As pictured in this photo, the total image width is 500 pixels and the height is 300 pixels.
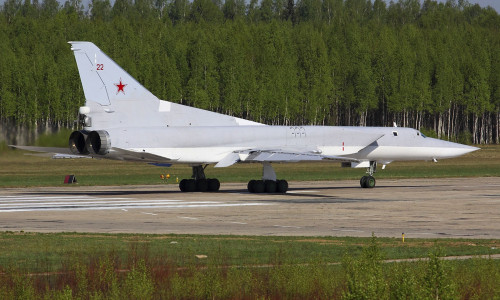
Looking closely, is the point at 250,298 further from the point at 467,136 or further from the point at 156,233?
the point at 467,136

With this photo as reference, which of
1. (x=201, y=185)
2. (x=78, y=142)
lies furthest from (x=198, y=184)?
(x=78, y=142)

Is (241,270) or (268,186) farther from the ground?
(268,186)

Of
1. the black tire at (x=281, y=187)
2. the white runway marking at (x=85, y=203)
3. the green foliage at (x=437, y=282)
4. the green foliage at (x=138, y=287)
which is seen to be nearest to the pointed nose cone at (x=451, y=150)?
the black tire at (x=281, y=187)

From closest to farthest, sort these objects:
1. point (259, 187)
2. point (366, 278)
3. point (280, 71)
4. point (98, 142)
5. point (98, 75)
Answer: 1. point (366, 278)
2. point (98, 142)
3. point (98, 75)
4. point (259, 187)
5. point (280, 71)

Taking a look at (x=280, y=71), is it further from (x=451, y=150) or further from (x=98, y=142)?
(x=98, y=142)

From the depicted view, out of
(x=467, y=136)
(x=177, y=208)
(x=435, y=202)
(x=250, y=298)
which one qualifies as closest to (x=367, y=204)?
(x=435, y=202)

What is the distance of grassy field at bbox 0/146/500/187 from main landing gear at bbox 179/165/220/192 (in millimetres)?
6231

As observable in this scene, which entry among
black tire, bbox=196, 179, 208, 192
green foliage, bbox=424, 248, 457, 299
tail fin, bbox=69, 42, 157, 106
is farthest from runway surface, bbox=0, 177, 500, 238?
green foliage, bbox=424, 248, 457, 299

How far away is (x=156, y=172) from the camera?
5353cm

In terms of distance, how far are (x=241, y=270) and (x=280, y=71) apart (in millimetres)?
80720

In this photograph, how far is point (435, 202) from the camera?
28.8 metres

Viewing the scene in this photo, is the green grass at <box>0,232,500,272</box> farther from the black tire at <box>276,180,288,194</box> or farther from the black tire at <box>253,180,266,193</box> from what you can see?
the black tire at <box>276,180,288,194</box>

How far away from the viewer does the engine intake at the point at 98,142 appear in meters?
30.3

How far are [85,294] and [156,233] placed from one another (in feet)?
26.5
